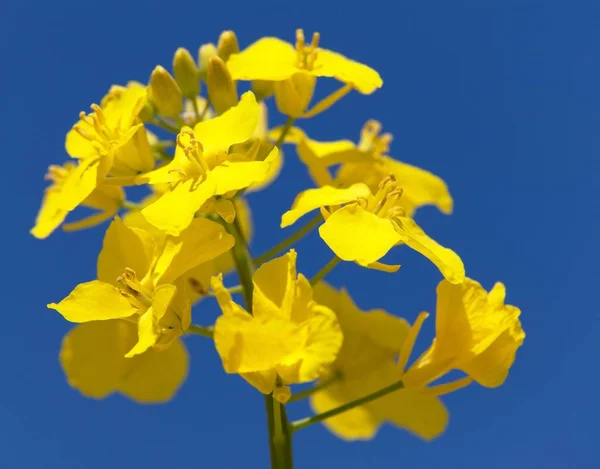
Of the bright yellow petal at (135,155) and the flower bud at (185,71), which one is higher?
the flower bud at (185,71)

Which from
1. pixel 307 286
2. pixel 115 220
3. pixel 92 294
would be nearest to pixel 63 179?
pixel 115 220

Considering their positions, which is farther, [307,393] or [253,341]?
[307,393]

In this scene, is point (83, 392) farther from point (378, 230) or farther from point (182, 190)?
point (378, 230)

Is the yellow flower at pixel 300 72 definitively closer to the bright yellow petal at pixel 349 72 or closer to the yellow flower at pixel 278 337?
the bright yellow petal at pixel 349 72

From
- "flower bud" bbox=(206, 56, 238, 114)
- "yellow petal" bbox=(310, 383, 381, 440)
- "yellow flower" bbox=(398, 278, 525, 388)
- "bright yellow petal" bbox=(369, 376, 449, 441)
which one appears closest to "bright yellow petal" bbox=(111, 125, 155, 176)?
"flower bud" bbox=(206, 56, 238, 114)

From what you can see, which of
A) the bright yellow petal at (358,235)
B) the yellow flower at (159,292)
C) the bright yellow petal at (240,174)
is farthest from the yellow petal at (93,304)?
the bright yellow petal at (358,235)

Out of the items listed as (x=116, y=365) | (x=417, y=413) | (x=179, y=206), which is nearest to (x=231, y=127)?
(x=179, y=206)

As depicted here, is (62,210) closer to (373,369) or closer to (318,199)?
(318,199)

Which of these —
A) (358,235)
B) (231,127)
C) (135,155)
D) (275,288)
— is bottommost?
(275,288)
